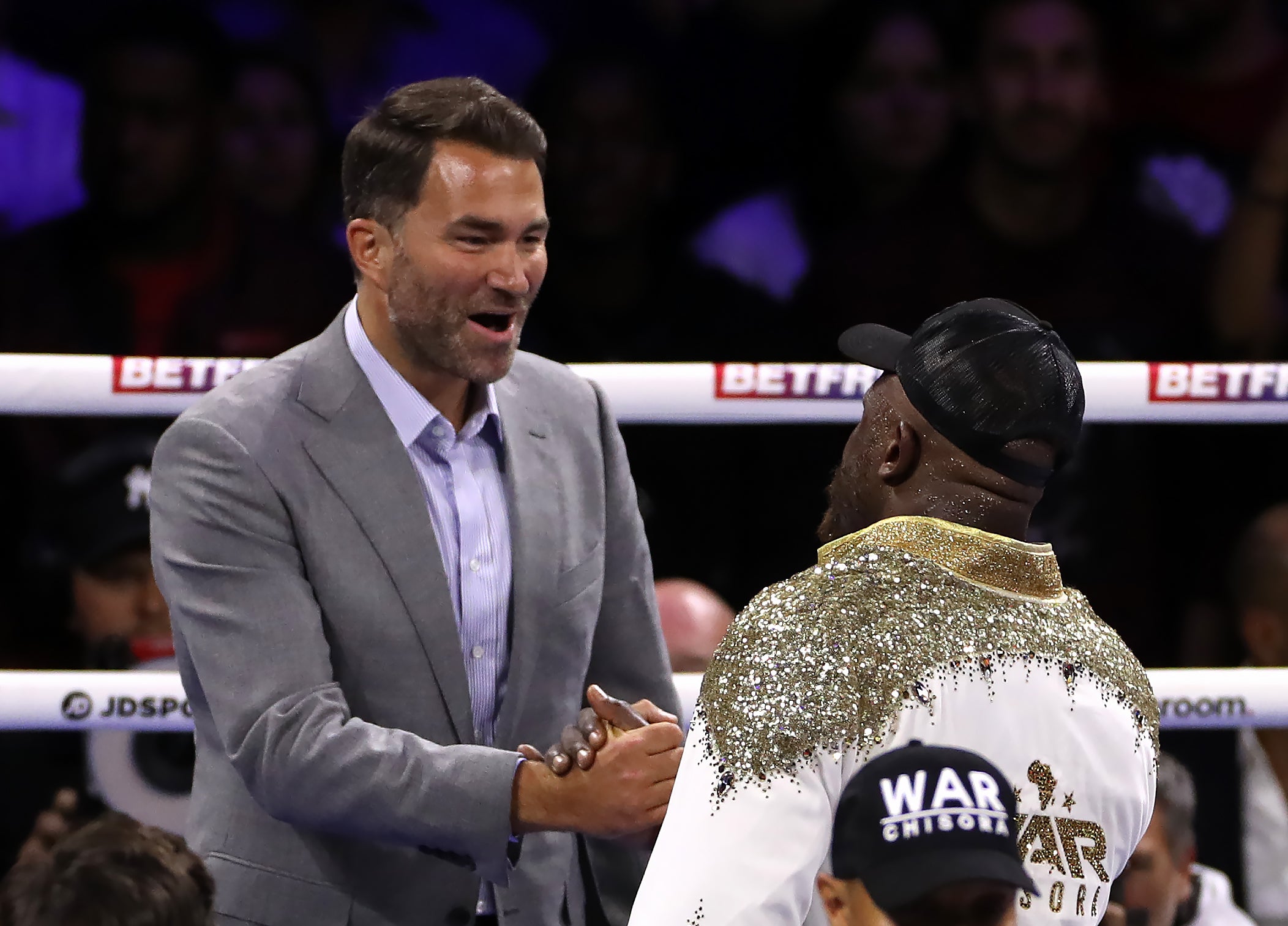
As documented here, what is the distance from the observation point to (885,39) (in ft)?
11.7

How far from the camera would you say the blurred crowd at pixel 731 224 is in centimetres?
334

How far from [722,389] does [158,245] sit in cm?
131

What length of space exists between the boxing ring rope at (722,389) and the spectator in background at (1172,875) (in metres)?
0.64

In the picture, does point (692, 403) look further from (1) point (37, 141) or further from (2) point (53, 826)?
(1) point (37, 141)

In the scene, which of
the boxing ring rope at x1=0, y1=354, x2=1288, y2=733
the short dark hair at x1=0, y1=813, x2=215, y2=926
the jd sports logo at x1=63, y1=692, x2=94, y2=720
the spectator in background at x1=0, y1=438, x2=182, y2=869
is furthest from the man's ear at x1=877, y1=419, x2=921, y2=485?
the spectator in background at x1=0, y1=438, x2=182, y2=869

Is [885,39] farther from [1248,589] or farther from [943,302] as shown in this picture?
[1248,589]

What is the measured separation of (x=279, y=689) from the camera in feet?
6.36

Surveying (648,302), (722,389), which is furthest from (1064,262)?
(722,389)

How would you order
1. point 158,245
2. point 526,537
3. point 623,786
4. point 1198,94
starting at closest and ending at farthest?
point 623,786 < point 526,537 < point 158,245 < point 1198,94

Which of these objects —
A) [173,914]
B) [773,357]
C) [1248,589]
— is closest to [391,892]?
[173,914]

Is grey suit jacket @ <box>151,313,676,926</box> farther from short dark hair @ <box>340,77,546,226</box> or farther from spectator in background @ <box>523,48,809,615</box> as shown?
spectator in background @ <box>523,48,809,615</box>

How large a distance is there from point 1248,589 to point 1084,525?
0.34 meters

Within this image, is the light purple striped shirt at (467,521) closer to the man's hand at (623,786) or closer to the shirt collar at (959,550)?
the man's hand at (623,786)

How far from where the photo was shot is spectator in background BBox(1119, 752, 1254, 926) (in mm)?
2896
